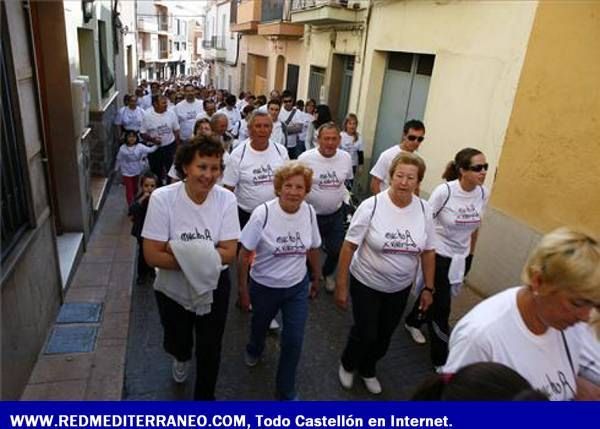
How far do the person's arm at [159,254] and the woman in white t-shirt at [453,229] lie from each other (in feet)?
7.02

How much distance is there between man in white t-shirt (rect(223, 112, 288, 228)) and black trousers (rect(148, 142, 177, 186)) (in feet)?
11.7

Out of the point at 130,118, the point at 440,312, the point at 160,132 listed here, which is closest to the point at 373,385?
the point at 440,312

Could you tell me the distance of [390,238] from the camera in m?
3.17

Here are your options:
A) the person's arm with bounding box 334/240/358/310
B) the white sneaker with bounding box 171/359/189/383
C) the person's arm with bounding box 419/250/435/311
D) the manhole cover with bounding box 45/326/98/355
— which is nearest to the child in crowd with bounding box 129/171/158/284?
the manhole cover with bounding box 45/326/98/355

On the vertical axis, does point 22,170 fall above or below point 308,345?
above

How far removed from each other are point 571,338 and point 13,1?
424cm

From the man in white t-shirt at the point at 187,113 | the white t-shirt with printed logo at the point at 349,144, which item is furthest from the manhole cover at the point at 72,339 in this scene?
the man in white t-shirt at the point at 187,113

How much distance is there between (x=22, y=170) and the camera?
371 cm

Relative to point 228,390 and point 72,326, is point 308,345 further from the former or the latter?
point 72,326

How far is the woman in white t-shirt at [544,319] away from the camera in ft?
5.50

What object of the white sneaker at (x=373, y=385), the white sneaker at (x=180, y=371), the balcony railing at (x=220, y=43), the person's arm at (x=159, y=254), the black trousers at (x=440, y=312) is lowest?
the white sneaker at (x=373, y=385)

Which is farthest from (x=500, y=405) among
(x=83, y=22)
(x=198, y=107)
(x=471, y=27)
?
(x=198, y=107)

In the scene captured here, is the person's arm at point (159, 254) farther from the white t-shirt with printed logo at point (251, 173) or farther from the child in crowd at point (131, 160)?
A: the child in crowd at point (131, 160)

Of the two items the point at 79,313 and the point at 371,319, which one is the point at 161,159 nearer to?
the point at 79,313
